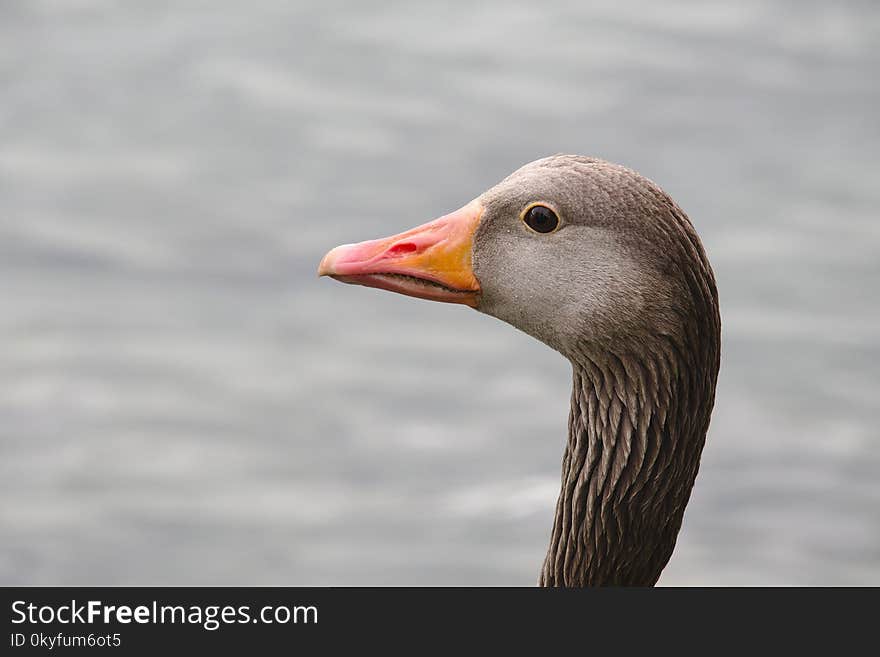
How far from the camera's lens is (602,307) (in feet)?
13.4

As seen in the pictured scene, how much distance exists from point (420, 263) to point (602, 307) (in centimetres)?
71

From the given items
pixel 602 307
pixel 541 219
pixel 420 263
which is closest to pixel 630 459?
pixel 602 307

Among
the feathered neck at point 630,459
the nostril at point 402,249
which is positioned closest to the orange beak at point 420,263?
the nostril at point 402,249

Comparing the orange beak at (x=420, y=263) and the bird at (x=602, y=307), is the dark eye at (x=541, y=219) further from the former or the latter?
the orange beak at (x=420, y=263)

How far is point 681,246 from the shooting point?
3.97 meters

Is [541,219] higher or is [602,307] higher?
[541,219]

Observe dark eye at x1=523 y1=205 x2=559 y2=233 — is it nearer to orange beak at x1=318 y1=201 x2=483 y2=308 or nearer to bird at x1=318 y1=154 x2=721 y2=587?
bird at x1=318 y1=154 x2=721 y2=587

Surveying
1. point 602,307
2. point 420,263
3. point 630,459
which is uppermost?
point 420,263

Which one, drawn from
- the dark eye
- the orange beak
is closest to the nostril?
the orange beak

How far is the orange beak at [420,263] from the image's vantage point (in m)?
4.31

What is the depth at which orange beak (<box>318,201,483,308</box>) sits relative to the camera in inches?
170

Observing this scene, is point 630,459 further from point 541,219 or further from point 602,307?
point 541,219

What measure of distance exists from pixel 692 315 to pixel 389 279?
112cm

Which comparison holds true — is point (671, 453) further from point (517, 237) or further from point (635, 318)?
point (517, 237)
